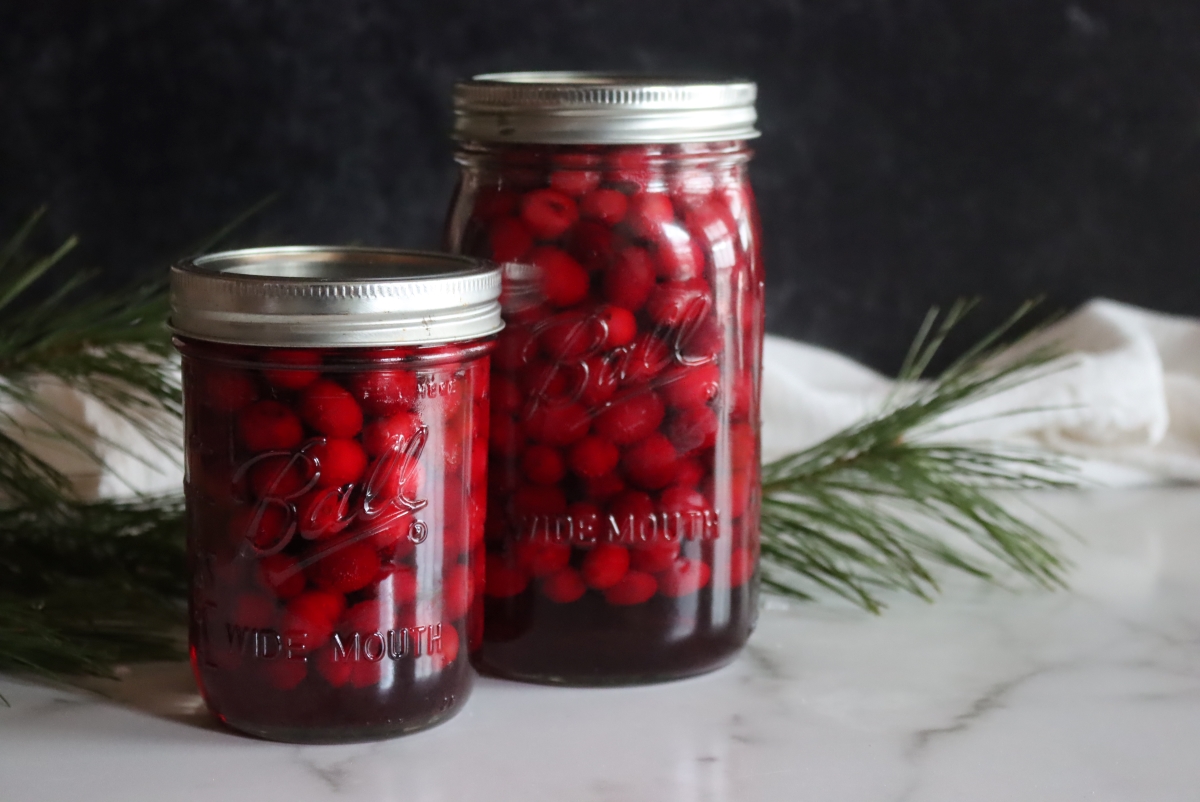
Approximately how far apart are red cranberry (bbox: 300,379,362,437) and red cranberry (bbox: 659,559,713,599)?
155 millimetres

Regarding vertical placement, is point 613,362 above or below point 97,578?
above

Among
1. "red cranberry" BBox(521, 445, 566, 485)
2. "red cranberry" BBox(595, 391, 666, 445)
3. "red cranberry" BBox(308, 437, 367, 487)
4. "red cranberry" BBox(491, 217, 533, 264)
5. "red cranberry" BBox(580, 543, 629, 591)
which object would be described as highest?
"red cranberry" BBox(491, 217, 533, 264)

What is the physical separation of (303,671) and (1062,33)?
2.29 feet

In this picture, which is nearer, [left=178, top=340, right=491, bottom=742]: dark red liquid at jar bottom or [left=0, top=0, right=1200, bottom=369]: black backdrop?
[left=178, top=340, right=491, bottom=742]: dark red liquid at jar bottom

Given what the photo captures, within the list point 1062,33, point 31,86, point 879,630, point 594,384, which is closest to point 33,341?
point 31,86

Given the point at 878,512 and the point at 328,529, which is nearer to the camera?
the point at 328,529

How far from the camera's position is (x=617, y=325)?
1.79ft

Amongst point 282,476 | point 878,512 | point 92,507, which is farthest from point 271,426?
point 878,512

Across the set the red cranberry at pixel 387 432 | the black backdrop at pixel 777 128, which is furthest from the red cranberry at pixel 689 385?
the black backdrop at pixel 777 128

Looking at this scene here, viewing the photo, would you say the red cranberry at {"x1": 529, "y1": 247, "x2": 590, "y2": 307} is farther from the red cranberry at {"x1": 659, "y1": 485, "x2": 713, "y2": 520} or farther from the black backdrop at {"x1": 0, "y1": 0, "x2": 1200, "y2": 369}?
the black backdrop at {"x1": 0, "y1": 0, "x2": 1200, "y2": 369}

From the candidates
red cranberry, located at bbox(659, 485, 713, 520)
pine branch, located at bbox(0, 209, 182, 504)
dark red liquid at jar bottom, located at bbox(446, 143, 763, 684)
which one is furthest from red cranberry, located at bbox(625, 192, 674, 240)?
pine branch, located at bbox(0, 209, 182, 504)

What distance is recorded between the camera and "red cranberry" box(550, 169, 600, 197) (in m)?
0.54

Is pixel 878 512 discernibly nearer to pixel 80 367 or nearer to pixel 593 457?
pixel 593 457

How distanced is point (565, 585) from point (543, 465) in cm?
5
